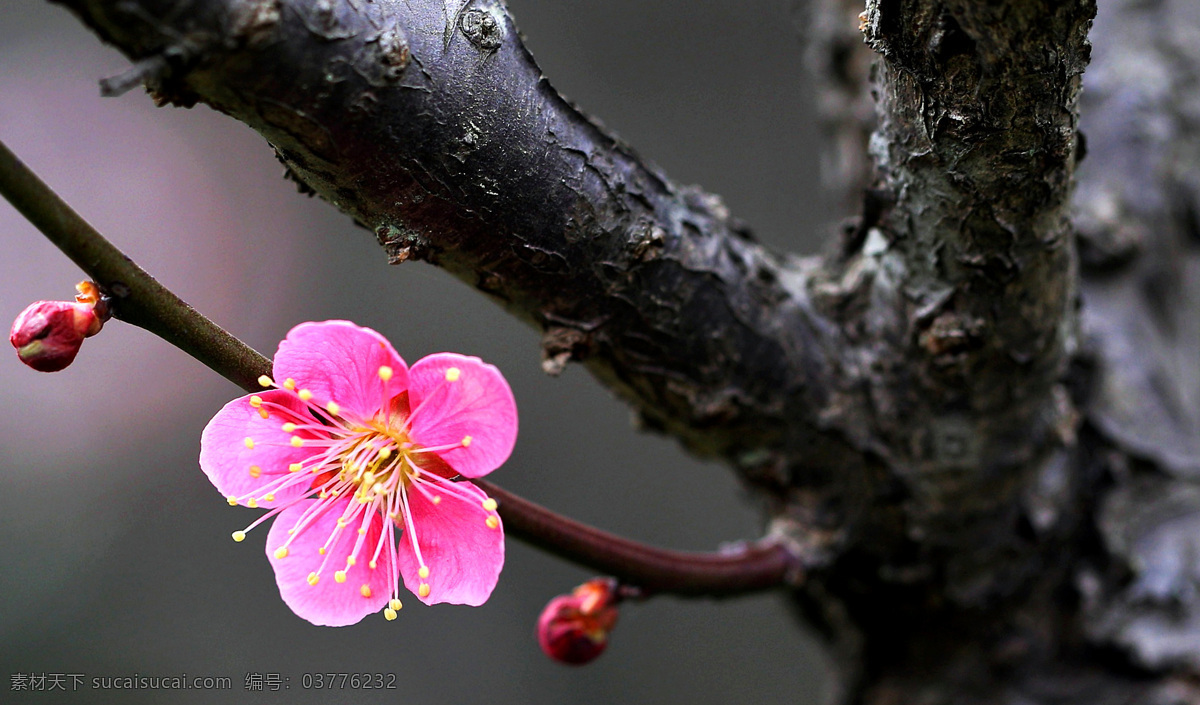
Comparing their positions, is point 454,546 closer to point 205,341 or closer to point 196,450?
point 205,341

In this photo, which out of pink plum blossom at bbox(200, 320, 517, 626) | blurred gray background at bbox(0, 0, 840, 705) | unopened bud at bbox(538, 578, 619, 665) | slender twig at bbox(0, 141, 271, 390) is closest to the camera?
slender twig at bbox(0, 141, 271, 390)

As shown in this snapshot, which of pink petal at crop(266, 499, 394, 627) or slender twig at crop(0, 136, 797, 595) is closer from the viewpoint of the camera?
slender twig at crop(0, 136, 797, 595)

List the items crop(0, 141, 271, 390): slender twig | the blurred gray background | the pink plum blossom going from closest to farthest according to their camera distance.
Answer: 1. crop(0, 141, 271, 390): slender twig
2. the pink plum blossom
3. the blurred gray background

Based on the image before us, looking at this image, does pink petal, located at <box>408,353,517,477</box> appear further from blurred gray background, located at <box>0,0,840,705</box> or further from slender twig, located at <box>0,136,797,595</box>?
blurred gray background, located at <box>0,0,840,705</box>

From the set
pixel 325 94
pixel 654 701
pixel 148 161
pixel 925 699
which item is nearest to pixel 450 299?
pixel 148 161

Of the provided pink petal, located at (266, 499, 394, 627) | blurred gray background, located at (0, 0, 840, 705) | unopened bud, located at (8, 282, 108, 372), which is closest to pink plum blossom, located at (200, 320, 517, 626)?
pink petal, located at (266, 499, 394, 627)

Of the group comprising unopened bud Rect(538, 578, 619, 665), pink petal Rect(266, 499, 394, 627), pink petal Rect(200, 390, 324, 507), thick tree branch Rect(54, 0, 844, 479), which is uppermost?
thick tree branch Rect(54, 0, 844, 479)

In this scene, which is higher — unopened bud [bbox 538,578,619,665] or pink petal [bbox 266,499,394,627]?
unopened bud [bbox 538,578,619,665]

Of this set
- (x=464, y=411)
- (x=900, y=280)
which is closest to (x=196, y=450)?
(x=464, y=411)
